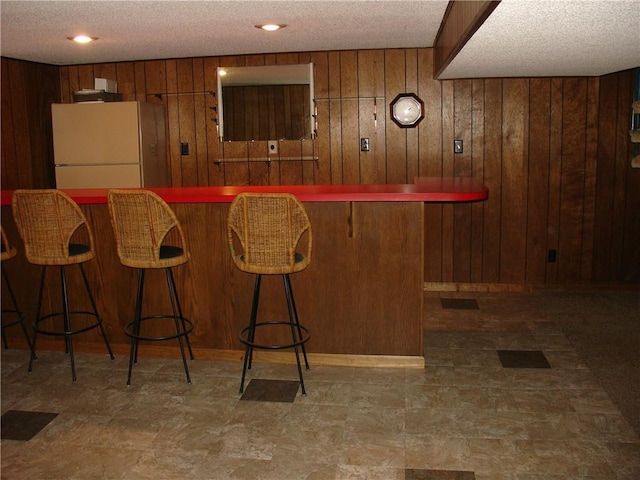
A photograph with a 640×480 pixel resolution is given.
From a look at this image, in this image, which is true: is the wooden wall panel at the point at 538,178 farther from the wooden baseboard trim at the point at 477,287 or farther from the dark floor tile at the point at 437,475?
the dark floor tile at the point at 437,475

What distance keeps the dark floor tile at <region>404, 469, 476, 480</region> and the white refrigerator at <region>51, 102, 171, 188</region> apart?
3415 millimetres

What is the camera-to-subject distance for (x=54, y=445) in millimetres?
2682

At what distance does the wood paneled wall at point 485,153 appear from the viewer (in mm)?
4980

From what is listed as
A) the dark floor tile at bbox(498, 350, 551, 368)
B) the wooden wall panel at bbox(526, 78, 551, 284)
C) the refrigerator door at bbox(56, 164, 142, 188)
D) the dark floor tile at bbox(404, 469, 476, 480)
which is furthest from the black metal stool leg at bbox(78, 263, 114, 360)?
the wooden wall panel at bbox(526, 78, 551, 284)

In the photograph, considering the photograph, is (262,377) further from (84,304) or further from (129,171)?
(129,171)

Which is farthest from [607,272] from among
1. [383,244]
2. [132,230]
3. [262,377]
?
[132,230]

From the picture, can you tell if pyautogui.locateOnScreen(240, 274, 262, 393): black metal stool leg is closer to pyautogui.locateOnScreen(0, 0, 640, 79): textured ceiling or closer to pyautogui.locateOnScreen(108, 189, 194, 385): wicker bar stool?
pyautogui.locateOnScreen(108, 189, 194, 385): wicker bar stool

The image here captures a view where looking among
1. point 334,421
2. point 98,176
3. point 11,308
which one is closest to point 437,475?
point 334,421

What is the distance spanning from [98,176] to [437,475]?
12.4 feet

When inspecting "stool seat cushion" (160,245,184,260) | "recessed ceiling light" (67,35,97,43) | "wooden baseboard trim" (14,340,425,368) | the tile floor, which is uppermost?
"recessed ceiling light" (67,35,97,43)

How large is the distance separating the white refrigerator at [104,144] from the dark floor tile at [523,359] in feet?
9.98

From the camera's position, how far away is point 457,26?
332cm

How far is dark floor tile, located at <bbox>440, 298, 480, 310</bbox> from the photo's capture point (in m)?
4.74

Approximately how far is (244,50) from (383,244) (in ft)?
7.77
